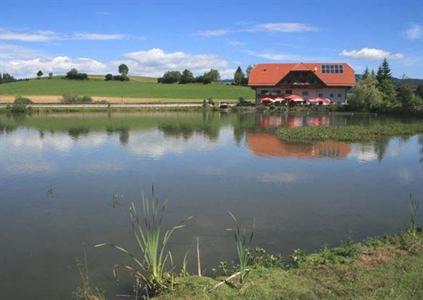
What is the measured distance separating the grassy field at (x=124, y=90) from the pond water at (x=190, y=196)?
217ft

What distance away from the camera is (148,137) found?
3444cm

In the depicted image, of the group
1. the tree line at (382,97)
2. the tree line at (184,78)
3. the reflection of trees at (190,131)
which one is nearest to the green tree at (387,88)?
the tree line at (382,97)

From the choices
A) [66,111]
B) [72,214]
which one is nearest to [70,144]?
[72,214]

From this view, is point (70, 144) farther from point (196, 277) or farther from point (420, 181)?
point (196, 277)

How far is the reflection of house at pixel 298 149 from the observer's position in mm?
25734

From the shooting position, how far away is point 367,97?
6166 centimetres

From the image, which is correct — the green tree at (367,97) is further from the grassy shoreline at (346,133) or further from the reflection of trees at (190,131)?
the reflection of trees at (190,131)

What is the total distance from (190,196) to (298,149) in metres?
12.9

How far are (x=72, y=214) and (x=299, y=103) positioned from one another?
6305 centimetres

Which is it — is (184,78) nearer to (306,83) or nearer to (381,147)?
(306,83)

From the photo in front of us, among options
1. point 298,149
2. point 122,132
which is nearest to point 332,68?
point 122,132

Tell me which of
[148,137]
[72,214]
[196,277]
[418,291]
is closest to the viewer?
[418,291]

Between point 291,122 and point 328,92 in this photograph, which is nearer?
point 291,122

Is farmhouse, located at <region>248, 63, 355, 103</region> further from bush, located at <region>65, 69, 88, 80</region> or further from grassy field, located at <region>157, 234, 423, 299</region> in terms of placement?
grassy field, located at <region>157, 234, 423, 299</region>
